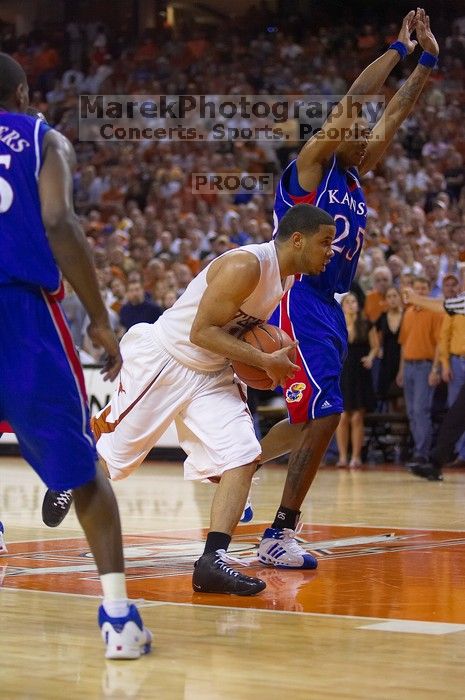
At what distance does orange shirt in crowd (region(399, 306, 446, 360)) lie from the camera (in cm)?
1339

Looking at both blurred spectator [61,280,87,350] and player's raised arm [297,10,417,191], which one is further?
blurred spectator [61,280,87,350]

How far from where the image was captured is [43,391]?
12.5 ft

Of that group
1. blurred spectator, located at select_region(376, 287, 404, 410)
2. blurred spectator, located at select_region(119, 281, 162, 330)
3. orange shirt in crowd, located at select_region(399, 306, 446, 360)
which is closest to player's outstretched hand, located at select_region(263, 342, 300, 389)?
orange shirt in crowd, located at select_region(399, 306, 446, 360)

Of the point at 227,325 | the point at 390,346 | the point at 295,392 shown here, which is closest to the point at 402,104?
the point at 295,392

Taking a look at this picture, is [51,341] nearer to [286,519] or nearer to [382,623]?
[382,623]

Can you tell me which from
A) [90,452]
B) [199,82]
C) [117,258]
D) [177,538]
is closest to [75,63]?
[199,82]

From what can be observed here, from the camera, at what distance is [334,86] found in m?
20.7

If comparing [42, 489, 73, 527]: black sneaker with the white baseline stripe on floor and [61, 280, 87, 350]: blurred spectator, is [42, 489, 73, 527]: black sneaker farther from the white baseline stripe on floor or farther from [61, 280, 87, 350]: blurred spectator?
[61, 280, 87, 350]: blurred spectator

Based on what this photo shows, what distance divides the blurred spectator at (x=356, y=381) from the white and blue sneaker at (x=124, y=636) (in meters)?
9.99

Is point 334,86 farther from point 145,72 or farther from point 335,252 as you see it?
point 335,252

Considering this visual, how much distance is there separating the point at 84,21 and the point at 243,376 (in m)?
21.8

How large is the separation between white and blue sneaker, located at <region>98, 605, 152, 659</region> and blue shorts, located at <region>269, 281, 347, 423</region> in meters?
2.41

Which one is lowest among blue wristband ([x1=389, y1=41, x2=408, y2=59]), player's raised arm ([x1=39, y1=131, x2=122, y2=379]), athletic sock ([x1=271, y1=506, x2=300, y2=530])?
athletic sock ([x1=271, y1=506, x2=300, y2=530])

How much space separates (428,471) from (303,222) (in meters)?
6.75
